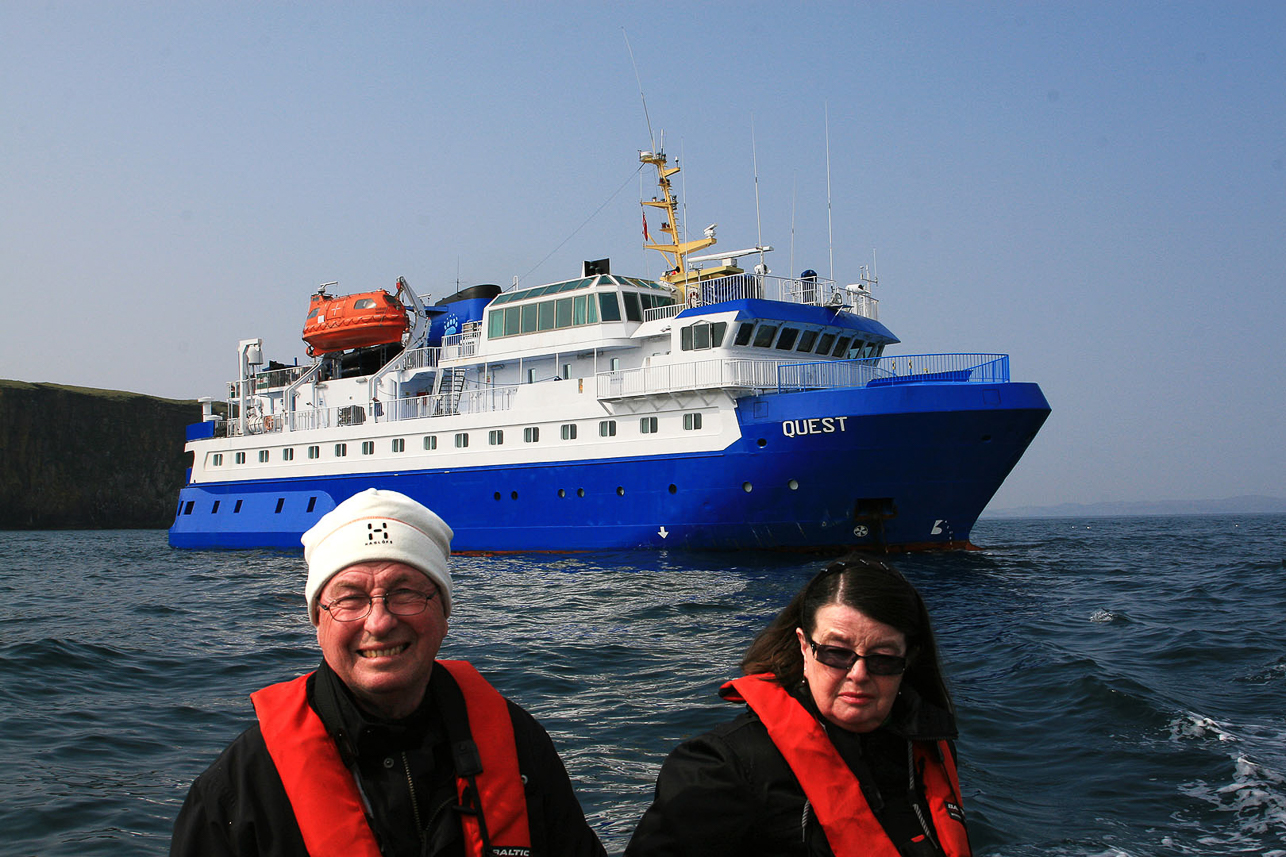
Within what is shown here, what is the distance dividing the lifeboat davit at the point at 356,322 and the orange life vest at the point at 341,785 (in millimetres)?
26998

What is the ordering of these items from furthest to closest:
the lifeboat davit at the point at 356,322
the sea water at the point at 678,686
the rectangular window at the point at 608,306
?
the lifeboat davit at the point at 356,322 < the rectangular window at the point at 608,306 < the sea water at the point at 678,686

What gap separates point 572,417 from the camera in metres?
22.3

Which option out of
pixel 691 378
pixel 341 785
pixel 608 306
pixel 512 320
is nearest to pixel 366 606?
pixel 341 785

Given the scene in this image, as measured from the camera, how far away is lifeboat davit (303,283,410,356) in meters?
28.4

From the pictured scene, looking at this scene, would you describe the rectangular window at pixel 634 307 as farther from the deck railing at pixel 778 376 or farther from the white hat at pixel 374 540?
the white hat at pixel 374 540

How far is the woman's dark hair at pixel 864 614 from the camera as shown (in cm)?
270

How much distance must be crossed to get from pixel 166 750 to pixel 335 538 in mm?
5470

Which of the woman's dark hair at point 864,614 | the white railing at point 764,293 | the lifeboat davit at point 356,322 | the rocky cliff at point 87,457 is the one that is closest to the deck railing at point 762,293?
the white railing at point 764,293

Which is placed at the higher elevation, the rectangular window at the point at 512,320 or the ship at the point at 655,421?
the rectangular window at the point at 512,320

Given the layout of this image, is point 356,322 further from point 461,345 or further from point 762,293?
point 762,293

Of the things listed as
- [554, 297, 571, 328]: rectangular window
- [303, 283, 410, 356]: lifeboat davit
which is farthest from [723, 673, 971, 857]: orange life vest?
[303, 283, 410, 356]: lifeboat davit

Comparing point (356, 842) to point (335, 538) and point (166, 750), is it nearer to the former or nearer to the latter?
point (335, 538)

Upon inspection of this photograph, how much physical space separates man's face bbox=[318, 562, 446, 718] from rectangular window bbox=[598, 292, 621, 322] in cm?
2054

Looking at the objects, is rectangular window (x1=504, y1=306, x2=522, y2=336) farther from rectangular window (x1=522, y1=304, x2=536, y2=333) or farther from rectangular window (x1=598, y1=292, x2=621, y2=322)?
rectangular window (x1=598, y1=292, x2=621, y2=322)
